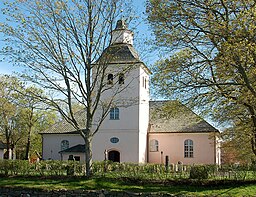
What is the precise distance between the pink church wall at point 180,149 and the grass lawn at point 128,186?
2071cm

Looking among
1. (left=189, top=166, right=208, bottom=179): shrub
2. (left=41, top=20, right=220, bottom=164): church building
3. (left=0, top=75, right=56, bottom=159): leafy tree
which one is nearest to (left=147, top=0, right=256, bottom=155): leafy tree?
(left=189, top=166, right=208, bottom=179): shrub

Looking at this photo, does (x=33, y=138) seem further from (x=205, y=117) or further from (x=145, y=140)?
(x=205, y=117)

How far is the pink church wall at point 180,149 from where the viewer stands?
3922 centimetres

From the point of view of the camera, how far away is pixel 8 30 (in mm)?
21172

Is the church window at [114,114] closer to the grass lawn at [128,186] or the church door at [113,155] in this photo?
the church door at [113,155]

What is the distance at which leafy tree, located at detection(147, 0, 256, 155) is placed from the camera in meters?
15.2

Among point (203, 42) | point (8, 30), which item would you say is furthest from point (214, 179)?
point (8, 30)

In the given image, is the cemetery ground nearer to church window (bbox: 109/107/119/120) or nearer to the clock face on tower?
the clock face on tower

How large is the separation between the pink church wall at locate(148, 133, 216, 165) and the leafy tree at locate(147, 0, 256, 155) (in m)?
21.3

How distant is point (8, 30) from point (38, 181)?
27.7 feet

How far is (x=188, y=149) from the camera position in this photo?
131ft

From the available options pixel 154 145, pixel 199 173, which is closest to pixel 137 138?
pixel 154 145

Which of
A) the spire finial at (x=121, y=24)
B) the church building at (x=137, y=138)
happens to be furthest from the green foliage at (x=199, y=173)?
the church building at (x=137, y=138)

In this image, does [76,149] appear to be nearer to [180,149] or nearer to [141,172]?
[180,149]
